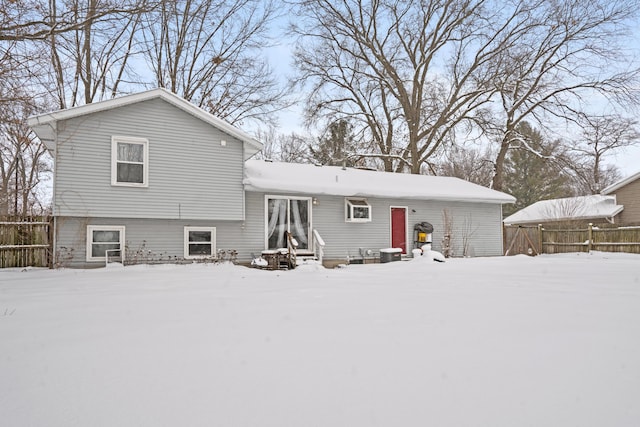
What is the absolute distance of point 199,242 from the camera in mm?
11578

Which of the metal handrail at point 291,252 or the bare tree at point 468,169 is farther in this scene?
the bare tree at point 468,169

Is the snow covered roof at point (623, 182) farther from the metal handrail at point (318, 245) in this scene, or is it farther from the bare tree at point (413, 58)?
the metal handrail at point (318, 245)

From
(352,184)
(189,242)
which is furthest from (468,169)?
(189,242)

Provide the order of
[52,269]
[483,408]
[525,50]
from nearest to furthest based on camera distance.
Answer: [483,408], [52,269], [525,50]

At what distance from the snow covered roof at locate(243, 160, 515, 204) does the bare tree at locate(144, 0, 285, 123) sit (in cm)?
732

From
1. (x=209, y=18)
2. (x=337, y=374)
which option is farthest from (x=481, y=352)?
(x=209, y=18)

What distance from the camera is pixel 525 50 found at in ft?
71.5

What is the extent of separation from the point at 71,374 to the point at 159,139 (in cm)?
887

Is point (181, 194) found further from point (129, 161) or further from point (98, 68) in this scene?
point (98, 68)

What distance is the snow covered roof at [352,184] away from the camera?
40.8ft

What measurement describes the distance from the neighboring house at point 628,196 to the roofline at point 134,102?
19.8 meters

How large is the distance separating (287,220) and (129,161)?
14.8 feet

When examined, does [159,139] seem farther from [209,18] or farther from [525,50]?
[525,50]

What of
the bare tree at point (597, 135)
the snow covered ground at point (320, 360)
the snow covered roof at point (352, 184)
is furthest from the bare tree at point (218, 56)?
the snow covered ground at point (320, 360)
